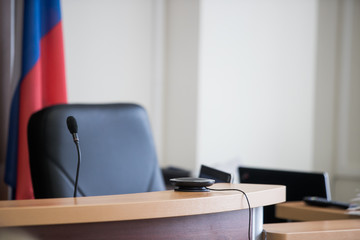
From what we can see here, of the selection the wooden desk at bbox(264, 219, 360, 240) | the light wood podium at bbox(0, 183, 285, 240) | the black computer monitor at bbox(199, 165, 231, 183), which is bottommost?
the wooden desk at bbox(264, 219, 360, 240)

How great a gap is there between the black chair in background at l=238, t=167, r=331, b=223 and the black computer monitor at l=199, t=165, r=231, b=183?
30.6 inches

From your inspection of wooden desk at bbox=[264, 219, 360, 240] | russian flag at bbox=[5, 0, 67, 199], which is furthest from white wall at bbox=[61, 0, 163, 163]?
wooden desk at bbox=[264, 219, 360, 240]

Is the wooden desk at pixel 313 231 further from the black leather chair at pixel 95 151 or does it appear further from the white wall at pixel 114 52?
the white wall at pixel 114 52

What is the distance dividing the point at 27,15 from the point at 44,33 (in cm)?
14

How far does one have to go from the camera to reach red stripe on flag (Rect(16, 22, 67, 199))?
2654mm

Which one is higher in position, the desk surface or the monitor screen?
the desk surface

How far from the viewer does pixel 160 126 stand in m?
4.16

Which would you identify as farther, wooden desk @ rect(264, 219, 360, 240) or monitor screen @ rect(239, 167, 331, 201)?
monitor screen @ rect(239, 167, 331, 201)

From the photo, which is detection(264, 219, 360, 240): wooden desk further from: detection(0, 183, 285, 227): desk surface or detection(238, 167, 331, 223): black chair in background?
detection(238, 167, 331, 223): black chair in background

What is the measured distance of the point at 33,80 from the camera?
2705 millimetres

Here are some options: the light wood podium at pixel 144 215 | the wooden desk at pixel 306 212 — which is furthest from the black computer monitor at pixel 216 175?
the wooden desk at pixel 306 212

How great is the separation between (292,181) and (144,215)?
1.41 meters

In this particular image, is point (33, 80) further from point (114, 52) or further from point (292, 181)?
point (292, 181)

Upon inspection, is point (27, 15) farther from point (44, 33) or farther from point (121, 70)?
point (121, 70)
